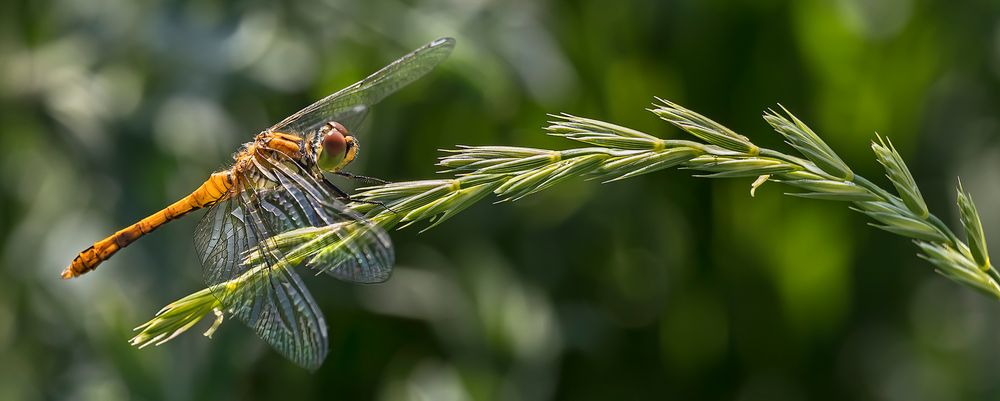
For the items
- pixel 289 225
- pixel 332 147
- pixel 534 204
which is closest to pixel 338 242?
pixel 289 225

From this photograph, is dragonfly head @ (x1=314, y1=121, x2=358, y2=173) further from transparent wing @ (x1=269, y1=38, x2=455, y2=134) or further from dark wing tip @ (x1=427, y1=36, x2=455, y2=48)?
dark wing tip @ (x1=427, y1=36, x2=455, y2=48)

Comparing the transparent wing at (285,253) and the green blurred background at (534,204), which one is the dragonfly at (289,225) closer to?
the transparent wing at (285,253)

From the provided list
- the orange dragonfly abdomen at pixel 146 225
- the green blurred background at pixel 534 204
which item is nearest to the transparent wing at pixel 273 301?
the orange dragonfly abdomen at pixel 146 225

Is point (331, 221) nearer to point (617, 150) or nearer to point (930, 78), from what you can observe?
point (617, 150)

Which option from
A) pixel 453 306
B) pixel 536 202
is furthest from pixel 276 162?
pixel 536 202

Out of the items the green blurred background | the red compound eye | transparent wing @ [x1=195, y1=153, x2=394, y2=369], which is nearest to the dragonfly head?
the red compound eye

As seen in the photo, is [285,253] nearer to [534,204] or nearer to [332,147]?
[332,147]
